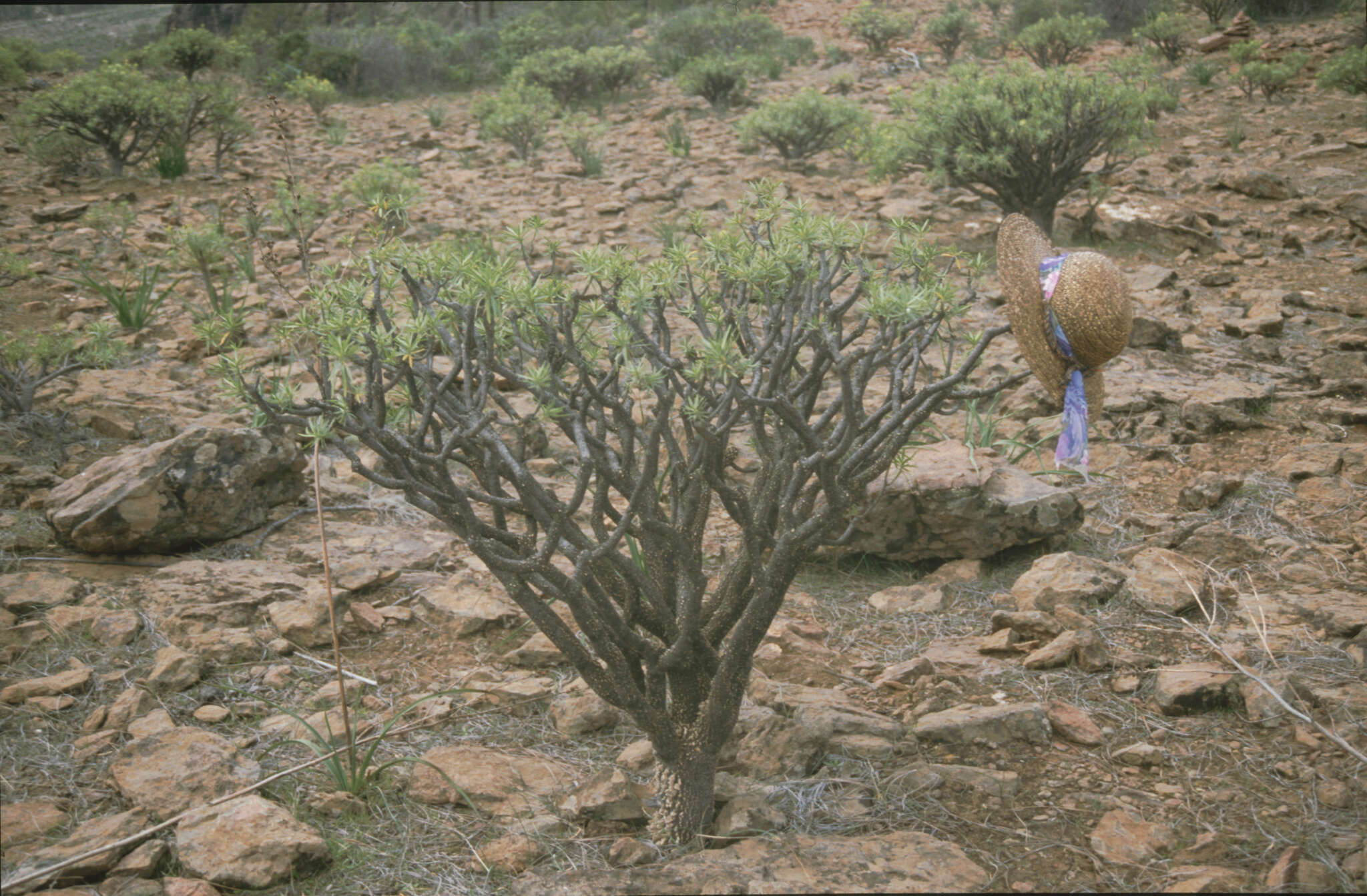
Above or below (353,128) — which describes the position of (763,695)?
below

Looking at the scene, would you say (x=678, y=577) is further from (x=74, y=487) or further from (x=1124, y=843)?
(x=74, y=487)

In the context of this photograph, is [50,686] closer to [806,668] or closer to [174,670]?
[174,670]

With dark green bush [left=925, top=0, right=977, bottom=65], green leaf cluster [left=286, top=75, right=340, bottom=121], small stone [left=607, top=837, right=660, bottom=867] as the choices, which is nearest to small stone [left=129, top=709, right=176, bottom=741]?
small stone [left=607, top=837, right=660, bottom=867]

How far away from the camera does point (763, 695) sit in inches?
116

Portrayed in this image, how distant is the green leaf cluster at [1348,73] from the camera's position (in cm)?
855

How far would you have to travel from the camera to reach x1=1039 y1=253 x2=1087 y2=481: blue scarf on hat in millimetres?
2293

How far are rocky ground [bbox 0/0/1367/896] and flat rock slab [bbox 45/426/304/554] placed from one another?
0.01 m

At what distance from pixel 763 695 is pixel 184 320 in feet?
15.0

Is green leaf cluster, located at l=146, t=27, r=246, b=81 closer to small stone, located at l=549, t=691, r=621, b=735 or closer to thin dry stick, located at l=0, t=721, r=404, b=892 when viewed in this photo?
small stone, located at l=549, t=691, r=621, b=735

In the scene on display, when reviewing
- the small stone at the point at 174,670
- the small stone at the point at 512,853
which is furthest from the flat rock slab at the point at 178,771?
the small stone at the point at 512,853

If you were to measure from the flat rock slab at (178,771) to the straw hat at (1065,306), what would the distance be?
220cm

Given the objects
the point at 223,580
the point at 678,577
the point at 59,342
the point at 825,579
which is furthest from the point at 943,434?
the point at 59,342

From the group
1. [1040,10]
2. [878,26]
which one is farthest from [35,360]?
[1040,10]

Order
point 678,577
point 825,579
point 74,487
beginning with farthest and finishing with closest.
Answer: point 825,579 < point 74,487 < point 678,577
